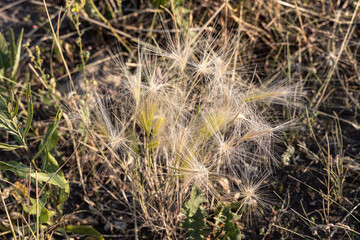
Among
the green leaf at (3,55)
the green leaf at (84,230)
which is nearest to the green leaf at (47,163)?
the green leaf at (84,230)

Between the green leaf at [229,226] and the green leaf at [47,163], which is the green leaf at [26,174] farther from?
the green leaf at [229,226]

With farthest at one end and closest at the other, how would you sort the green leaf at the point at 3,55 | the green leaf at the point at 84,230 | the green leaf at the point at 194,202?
the green leaf at the point at 3,55 < the green leaf at the point at 84,230 < the green leaf at the point at 194,202

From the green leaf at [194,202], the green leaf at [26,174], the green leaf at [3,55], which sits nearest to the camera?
the green leaf at [26,174]

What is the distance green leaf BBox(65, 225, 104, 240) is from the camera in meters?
1.73

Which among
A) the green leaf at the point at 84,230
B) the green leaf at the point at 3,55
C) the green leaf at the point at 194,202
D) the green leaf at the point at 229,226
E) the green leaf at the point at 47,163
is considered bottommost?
the green leaf at the point at 84,230

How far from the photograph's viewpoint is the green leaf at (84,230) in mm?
1730

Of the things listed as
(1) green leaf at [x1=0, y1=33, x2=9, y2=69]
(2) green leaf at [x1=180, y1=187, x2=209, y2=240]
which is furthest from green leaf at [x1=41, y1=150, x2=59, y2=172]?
(1) green leaf at [x1=0, y1=33, x2=9, y2=69]

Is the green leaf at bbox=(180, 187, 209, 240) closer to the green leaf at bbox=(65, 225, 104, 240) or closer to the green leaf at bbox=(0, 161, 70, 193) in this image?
the green leaf at bbox=(65, 225, 104, 240)

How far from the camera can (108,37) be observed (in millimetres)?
2732

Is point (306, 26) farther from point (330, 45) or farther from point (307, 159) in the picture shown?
point (307, 159)

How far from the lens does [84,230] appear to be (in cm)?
175

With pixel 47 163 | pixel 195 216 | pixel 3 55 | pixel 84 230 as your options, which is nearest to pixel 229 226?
pixel 195 216

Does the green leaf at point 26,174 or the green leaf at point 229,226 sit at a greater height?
the green leaf at point 26,174

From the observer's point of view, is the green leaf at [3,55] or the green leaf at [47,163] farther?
the green leaf at [3,55]
